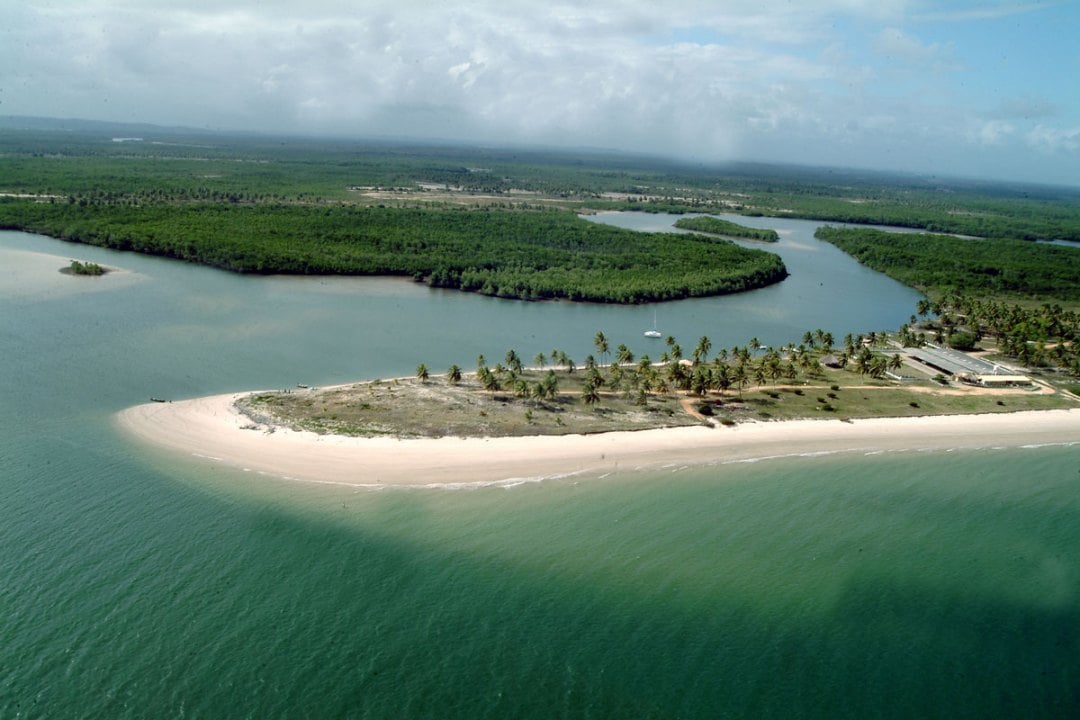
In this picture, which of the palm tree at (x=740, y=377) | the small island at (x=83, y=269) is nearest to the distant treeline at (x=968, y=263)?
the palm tree at (x=740, y=377)

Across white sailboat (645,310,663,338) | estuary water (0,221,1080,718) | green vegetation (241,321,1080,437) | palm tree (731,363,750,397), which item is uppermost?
white sailboat (645,310,663,338)

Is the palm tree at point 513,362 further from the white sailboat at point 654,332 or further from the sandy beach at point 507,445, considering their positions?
the white sailboat at point 654,332

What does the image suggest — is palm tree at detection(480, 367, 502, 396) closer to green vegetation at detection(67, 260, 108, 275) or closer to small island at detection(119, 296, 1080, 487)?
small island at detection(119, 296, 1080, 487)

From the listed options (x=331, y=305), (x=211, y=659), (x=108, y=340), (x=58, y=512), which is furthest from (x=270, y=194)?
Result: (x=211, y=659)

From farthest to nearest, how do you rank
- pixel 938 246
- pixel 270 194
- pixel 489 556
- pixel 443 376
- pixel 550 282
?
pixel 270 194, pixel 938 246, pixel 550 282, pixel 443 376, pixel 489 556

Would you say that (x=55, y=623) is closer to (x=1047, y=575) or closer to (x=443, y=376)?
(x=443, y=376)

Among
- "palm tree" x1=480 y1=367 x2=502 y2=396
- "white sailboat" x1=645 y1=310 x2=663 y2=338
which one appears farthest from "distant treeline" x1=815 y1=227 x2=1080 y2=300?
"palm tree" x1=480 y1=367 x2=502 y2=396
